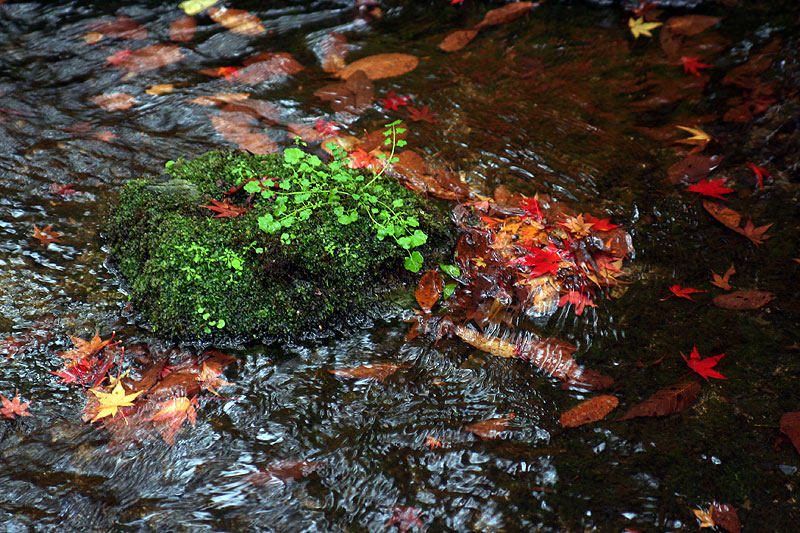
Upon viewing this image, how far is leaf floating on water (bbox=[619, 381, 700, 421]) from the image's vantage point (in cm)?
264

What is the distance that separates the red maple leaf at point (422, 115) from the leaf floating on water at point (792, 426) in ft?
10.2

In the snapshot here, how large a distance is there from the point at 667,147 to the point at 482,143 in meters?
1.43

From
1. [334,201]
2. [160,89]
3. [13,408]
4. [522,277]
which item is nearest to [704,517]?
[522,277]

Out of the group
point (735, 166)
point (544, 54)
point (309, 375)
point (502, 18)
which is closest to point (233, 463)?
point (309, 375)

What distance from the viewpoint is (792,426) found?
2.54 metres

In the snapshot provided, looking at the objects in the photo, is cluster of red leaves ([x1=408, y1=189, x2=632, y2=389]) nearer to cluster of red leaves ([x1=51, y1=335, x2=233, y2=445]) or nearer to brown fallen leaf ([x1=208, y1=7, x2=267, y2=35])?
cluster of red leaves ([x1=51, y1=335, x2=233, y2=445])

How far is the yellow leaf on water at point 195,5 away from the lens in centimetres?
615

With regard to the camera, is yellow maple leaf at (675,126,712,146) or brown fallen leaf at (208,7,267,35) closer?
yellow maple leaf at (675,126,712,146)

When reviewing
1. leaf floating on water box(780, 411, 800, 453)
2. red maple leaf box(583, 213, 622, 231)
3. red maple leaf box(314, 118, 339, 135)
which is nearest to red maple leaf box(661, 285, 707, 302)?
red maple leaf box(583, 213, 622, 231)

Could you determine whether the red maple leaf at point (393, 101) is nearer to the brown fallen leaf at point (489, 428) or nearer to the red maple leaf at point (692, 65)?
the red maple leaf at point (692, 65)

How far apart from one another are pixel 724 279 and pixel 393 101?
294cm

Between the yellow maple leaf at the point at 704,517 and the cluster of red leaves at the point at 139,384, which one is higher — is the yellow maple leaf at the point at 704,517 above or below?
below

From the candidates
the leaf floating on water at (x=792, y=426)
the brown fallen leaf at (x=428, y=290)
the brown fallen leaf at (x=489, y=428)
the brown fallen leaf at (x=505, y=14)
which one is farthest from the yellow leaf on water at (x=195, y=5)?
the leaf floating on water at (x=792, y=426)

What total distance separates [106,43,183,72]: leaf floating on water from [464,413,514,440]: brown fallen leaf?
15.4ft
